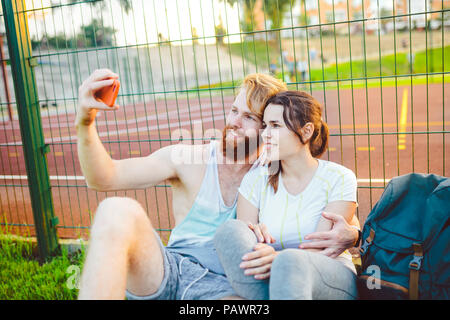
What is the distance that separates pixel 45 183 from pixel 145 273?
2.09 metres

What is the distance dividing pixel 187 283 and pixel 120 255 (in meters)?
0.45

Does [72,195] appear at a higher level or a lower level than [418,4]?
lower

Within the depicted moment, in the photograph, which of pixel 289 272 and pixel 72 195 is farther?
pixel 72 195

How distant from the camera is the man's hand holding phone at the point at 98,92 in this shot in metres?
1.80

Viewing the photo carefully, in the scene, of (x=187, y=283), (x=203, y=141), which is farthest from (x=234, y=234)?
(x=203, y=141)

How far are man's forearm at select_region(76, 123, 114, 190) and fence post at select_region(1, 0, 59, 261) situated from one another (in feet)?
5.21

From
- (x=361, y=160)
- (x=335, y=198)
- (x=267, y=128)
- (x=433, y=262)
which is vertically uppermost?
(x=267, y=128)

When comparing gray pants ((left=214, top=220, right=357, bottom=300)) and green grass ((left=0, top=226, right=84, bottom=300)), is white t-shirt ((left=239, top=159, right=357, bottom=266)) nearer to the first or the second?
gray pants ((left=214, top=220, right=357, bottom=300))

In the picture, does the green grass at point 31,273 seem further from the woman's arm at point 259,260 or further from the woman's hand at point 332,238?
the woman's hand at point 332,238

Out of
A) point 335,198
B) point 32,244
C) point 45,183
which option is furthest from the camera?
point 32,244

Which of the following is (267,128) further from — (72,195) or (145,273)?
(72,195)
